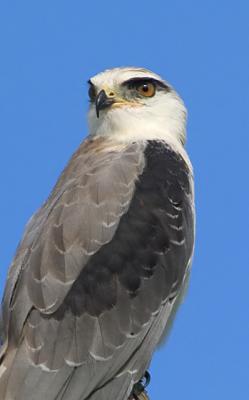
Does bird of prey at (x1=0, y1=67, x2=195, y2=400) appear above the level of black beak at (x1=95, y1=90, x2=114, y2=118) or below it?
below

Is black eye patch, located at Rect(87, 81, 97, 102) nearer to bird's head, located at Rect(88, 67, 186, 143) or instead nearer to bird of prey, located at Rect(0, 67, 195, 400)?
bird's head, located at Rect(88, 67, 186, 143)

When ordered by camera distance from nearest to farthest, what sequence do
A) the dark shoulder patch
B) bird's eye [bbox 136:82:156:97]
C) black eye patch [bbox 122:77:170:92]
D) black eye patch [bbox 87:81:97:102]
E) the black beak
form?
the dark shoulder patch < the black beak < black eye patch [bbox 122:77:170:92] < bird's eye [bbox 136:82:156:97] < black eye patch [bbox 87:81:97:102]

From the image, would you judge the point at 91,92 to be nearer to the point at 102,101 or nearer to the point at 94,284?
the point at 102,101

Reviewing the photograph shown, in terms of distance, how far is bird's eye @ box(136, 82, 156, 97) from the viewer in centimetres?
1228

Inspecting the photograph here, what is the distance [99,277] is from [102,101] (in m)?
1.86

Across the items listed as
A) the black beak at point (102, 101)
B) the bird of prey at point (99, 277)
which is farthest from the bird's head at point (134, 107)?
the bird of prey at point (99, 277)

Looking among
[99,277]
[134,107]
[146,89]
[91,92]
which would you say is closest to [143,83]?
[146,89]

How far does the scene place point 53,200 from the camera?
36.8 feet

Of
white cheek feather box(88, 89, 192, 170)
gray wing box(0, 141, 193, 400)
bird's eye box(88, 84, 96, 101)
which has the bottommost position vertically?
gray wing box(0, 141, 193, 400)

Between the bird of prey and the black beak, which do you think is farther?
the black beak

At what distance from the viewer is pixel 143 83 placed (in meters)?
12.3

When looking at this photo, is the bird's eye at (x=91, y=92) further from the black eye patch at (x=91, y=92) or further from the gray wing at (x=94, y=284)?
the gray wing at (x=94, y=284)

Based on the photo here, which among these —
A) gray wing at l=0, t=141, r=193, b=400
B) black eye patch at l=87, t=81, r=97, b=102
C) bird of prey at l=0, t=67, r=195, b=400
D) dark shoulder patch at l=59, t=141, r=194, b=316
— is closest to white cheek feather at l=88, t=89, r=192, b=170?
black eye patch at l=87, t=81, r=97, b=102

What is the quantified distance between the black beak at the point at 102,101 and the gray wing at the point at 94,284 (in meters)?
0.80
